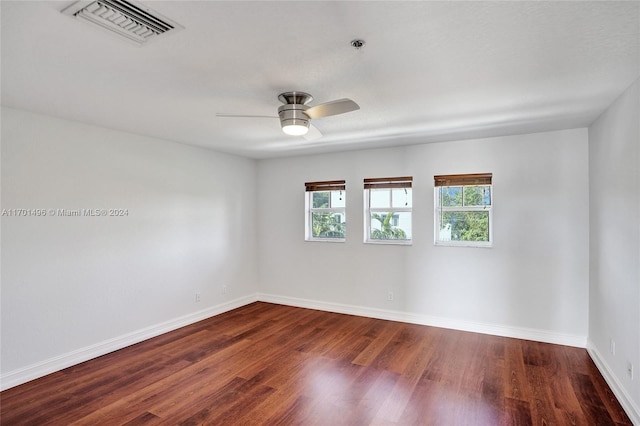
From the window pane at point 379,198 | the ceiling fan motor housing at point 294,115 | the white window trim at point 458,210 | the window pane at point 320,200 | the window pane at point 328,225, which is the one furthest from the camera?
the window pane at point 320,200

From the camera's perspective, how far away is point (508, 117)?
11.0 ft

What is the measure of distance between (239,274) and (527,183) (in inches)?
172

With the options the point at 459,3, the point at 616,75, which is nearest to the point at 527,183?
the point at 616,75

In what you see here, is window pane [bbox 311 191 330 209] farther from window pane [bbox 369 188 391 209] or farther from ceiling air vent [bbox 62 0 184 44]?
ceiling air vent [bbox 62 0 184 44]

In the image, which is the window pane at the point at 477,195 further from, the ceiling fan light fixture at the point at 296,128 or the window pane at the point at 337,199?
the ceiling fan light fixture at the point at 296,128

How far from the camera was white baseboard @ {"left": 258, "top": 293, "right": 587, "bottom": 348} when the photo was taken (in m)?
3.88

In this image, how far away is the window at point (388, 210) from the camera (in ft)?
15.8

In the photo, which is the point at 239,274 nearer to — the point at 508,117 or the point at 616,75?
the point at 508,117

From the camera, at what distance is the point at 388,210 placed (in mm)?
4949

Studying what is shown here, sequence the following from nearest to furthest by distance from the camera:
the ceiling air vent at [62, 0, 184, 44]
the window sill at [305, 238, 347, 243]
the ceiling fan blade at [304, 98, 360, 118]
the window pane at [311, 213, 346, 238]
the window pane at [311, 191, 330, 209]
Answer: the ceiling air vent at [62, 0, 184, 44], the ceiling fan blade at [304, 98, 360, 118], the window sill at [305, 238, 347, 243], the window pane at [311, 213, 346, 238], the window pane at [311, 191, 330, 209]

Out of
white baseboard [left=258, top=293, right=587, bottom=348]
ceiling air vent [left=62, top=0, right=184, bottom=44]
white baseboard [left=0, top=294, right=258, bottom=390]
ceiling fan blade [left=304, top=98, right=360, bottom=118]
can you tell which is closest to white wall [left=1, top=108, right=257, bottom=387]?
white baseboard [left=0, top=294, right=258, bottom=390]

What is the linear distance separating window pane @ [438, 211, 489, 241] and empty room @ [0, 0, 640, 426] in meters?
0.03

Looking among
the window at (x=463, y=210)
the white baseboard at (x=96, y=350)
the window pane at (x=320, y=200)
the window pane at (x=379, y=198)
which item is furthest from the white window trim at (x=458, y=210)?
the white baseboard at (x=96, y=350)

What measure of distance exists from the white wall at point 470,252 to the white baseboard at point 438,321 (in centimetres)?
1
